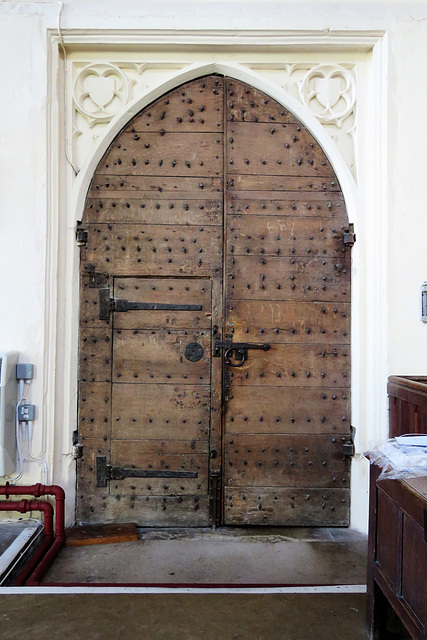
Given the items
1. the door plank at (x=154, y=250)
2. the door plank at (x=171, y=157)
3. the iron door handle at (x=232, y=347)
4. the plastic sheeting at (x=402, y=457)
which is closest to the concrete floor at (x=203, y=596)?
the plastic sheeting at (x=402, y=457)

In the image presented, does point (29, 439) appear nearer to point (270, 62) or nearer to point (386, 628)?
point (386, 628)

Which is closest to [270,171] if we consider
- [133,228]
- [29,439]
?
[133,228]

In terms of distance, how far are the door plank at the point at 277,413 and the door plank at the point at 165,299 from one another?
44cm

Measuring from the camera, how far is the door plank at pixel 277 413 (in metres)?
2.59

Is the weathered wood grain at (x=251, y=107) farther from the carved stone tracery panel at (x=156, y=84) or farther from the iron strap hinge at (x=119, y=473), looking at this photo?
the iron strap hinge at (x=119, y=473)

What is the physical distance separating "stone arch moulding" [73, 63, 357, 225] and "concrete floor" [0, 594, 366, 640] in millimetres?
1810

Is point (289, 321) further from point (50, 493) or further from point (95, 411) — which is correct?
point (50, 493)

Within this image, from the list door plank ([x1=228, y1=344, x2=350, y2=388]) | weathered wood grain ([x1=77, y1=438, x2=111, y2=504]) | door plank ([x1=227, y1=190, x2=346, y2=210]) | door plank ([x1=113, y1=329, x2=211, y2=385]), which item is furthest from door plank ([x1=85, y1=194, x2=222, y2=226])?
weathered wood grain ([x1=77, y1=438, x2=111, y2=504])

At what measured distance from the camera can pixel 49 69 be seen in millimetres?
2498

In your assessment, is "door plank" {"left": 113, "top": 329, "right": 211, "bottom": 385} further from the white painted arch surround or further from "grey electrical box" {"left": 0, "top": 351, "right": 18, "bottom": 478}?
"grey electrical box" {"left": 0, "top": 351, "right": 18, "bottom": 478}

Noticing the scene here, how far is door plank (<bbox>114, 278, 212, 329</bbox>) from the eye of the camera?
2.61 meters

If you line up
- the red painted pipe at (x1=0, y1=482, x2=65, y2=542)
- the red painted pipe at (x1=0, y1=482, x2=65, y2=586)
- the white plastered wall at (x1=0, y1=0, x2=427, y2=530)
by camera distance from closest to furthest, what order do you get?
the red painted pipe at (x1=0, y1=482, x2=65, y2=586) < the red painted pipe at (x1=0, y1=482, x2=65, y2=542) < the white plastered wall at (x1=0, y1=0, x2=427, y2=530)

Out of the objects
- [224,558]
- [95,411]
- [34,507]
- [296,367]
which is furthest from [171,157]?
[224,558]

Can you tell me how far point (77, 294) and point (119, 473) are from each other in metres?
1.00
